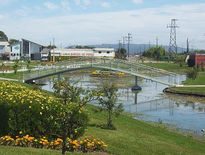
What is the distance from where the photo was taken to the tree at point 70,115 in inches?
375

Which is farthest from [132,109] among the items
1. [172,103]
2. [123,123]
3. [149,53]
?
[149,53]

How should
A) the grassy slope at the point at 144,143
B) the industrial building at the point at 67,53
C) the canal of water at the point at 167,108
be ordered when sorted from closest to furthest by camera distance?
1. the grassy slope at the point at 144,143
2. the canal of water at the point at 167,108
3. the industrial building at the point at 67,53

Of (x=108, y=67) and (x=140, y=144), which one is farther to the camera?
(x=108, y=67)

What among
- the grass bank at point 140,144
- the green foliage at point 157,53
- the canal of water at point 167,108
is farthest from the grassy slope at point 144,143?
the green foliage at point 157,53

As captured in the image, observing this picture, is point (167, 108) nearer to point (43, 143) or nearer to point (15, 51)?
point (43, 143)

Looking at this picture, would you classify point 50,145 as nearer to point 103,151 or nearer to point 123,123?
point 103,151

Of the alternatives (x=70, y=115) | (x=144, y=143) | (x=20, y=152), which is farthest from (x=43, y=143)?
(x=144, y=143)

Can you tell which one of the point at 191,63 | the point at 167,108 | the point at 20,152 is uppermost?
the point at 191,63

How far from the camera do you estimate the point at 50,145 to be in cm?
1105

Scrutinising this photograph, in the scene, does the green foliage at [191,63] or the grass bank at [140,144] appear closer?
the grass bank at [140,144]

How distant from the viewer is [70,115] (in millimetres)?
9703

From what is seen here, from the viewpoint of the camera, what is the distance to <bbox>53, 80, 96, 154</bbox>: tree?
9.53 metres

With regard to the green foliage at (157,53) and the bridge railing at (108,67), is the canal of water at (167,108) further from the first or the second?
the green foliage at (157,53)

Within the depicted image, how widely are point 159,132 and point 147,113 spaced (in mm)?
9596
